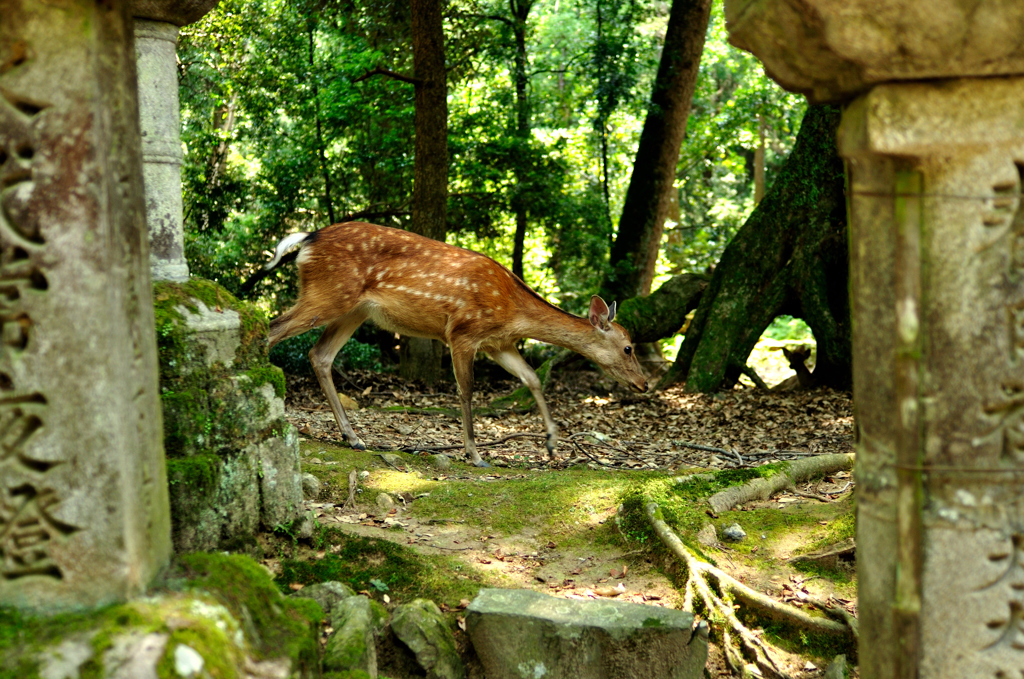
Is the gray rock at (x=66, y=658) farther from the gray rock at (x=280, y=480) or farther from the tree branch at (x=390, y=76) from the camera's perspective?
the tree branch at (x=390, y=76)

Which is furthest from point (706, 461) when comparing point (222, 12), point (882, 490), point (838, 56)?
point (222, 12)

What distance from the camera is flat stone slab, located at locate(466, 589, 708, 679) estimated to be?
11.9 ft

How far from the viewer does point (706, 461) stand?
772 cm

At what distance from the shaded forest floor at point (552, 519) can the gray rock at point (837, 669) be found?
0.08m

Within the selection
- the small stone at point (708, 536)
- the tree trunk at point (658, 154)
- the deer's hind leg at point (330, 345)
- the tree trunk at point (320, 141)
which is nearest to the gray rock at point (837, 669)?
the small stone at point (708, 536)

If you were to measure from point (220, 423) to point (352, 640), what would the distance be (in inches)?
45.8

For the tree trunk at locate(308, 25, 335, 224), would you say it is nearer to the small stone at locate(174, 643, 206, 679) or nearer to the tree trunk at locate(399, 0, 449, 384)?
the tree trunk at locate(399, 0, 449, 384)

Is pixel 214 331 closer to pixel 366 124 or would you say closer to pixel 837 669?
pixel 837 669

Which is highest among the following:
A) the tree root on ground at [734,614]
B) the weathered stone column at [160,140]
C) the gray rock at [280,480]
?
the weathered stone column at [160,140]

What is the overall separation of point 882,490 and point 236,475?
2.64 meters

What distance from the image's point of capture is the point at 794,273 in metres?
10.2

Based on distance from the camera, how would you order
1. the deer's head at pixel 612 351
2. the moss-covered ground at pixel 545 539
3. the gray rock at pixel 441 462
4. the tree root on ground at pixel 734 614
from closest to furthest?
the tree root on ground at pixel 734 614, the moss-covered ground at pixel 545 539, the gray rock at pixel 441 462, the deer's head at pixel 612 351

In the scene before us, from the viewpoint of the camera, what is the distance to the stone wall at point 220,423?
366 centimetres

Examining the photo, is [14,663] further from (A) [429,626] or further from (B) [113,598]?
(A) [429,626]
